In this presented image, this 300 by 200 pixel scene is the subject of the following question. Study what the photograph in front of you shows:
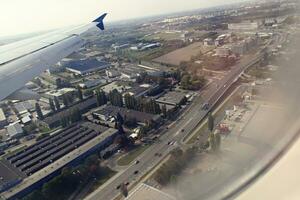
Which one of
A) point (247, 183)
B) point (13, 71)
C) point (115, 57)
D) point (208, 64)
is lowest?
point (115, 57)

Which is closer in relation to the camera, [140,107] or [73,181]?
[73,181]

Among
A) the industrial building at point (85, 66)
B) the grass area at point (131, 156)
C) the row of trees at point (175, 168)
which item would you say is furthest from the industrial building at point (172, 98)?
the industrial building at point (85, 66)

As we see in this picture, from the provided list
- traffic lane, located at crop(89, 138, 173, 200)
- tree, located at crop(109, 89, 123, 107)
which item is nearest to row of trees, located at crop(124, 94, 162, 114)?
tree, located at crop(109, 89, 123, 107)

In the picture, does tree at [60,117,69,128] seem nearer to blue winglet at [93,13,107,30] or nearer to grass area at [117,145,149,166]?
grass area at [117,145,149,166]

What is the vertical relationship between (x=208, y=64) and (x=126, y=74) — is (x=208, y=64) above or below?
above

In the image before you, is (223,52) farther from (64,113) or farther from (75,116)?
(64,113)

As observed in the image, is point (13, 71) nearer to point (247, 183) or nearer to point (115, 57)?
point (247, 183)

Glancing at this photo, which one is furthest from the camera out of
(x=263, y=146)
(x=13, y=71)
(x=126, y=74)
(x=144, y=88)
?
(x=126, y=74)

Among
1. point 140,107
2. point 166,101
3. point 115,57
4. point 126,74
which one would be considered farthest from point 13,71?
point 115,57
